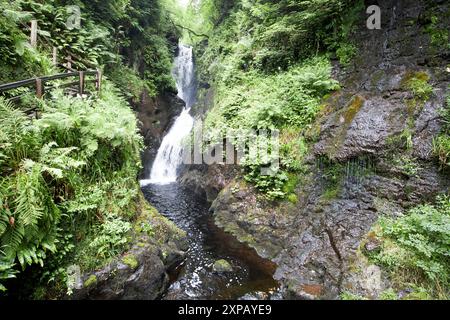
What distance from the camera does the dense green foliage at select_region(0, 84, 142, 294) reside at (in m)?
3.77

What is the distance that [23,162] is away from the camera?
412 cm

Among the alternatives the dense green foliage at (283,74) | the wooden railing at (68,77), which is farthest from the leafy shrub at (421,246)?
the wooden railing at (68,77)

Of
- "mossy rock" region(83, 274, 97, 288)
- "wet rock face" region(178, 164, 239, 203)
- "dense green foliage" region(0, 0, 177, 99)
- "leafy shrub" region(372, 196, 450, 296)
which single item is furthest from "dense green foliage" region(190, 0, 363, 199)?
"mossy rock" region(83, 274, 97, 288)

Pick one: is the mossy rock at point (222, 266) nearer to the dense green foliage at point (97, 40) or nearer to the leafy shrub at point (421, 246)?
the leafy shrub at point (421, 246)

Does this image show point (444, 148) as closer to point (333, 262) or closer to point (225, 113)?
point (333, 262)

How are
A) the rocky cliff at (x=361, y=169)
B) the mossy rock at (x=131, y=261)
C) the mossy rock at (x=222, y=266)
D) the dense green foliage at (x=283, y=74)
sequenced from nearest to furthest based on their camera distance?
1. the mossy rock at (x=131, y=261)
2. the rocky cliff at (x=361, y=169)
3. the mossy rock at (x=222, y=266)
4. the dense green foliage at (x=283, y=74)

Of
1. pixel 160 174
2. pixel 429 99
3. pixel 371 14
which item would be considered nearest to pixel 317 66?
pixel 371 14

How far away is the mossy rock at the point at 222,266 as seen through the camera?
631 cm

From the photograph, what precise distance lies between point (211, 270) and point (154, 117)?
11.3 m

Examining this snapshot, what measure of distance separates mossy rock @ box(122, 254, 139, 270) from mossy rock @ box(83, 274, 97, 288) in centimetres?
57

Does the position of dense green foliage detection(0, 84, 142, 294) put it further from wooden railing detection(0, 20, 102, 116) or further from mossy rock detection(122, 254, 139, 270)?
wooden railing detection(0, 20, 102, 116)

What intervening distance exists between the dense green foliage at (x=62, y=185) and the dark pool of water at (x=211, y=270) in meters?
1.88

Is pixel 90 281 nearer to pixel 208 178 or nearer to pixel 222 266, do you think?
pixel 222 266
